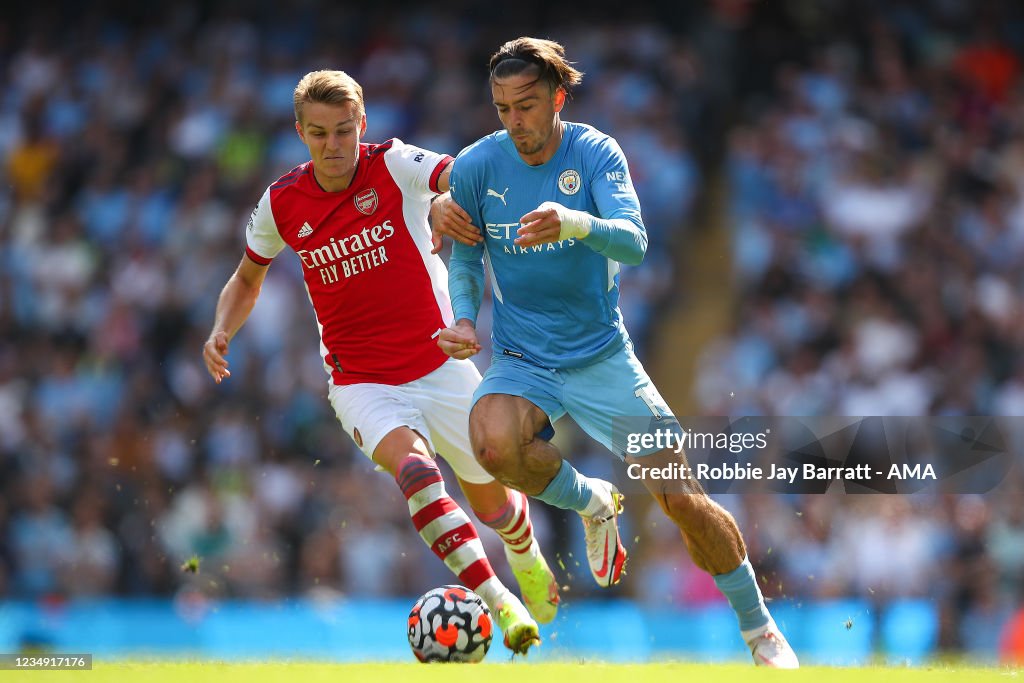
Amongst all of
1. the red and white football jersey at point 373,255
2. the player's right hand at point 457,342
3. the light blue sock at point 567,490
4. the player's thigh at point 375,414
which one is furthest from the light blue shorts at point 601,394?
the red and white football jersey at point 373,255

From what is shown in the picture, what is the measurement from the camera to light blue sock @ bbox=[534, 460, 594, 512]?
6609 mm

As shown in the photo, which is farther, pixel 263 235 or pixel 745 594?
pixel 263 235

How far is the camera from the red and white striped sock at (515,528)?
292 inches

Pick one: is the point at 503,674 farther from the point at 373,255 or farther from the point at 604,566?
the point at 373,255

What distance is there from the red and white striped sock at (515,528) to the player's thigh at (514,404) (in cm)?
96

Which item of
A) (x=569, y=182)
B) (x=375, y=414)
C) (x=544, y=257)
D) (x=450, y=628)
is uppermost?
(x=569, y=182)

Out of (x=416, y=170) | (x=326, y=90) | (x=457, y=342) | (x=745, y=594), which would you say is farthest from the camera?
(x=416, y=170)

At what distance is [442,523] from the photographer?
6.76m

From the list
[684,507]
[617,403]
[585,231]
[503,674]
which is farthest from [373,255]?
[503,674]

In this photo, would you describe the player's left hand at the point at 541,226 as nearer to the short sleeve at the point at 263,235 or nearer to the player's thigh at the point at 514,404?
the player's thigh at the point at 514,404

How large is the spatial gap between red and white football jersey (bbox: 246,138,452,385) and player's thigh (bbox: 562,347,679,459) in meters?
1.10

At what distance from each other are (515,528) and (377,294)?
142 centimetres

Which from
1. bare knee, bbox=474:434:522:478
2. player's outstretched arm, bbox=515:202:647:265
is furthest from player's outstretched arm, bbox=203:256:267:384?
player's outstretched arm, bbox=515:202:647:265

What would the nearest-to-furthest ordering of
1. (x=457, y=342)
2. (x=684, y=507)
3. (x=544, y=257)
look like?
1. (x=457, y=342)
2. (x=684, y=507)
3. (x=544, y=257)
